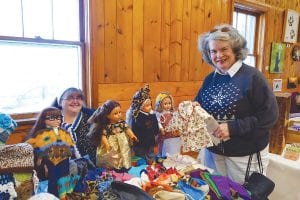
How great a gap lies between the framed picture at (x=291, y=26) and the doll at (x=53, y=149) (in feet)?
11.5

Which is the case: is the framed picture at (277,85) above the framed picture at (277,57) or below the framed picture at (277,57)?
below

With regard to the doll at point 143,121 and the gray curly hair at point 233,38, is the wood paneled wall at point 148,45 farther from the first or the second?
A: the gray curly hair at point 233,38

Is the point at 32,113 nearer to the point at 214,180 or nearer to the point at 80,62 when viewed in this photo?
the point at 80,62

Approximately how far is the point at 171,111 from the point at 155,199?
614 millimetres

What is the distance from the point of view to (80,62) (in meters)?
1.81

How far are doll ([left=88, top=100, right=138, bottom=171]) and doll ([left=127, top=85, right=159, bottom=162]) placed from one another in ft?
0.44

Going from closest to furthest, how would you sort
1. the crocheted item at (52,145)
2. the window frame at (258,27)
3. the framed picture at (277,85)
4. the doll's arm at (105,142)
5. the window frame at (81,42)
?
the crocheted item at (52,145) → the doll's arm at (105,142) → the window frame at (81,42) → the window frame at (258,27) → the framed picture at (277,85)

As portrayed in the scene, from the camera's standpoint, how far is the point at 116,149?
1.26 meters

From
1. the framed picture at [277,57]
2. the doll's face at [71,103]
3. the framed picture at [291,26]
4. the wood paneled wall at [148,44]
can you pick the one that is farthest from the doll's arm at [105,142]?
the framed picture at [291,26]

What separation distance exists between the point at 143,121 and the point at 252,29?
8.53 ft

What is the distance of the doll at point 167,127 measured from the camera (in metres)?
1.47

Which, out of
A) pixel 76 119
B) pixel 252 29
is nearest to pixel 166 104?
pixel 76 119

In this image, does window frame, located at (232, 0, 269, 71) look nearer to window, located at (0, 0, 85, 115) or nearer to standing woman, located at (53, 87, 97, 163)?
window, located at (0, 0, 85, 115)

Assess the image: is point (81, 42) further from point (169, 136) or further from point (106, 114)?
point (169, 136)
